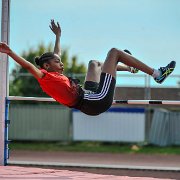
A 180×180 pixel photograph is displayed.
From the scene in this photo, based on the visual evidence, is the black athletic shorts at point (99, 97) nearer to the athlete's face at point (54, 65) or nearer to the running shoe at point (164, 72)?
the athlete's face at point (54, 65)

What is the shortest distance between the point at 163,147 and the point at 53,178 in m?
12.1

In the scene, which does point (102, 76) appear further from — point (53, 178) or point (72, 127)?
point (72, 127)

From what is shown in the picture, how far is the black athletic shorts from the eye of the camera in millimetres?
5124

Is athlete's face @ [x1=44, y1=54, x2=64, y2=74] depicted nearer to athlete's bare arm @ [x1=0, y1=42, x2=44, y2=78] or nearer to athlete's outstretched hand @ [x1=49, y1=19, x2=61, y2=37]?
athlete's bare arm @ [x1=0, y1=42, x2=44, y2=78]

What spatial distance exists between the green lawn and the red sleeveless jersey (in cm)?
1163

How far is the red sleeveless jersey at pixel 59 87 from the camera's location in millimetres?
4992

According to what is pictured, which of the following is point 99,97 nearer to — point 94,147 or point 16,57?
point 16,57

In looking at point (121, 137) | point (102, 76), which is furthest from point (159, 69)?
point (121, 137)

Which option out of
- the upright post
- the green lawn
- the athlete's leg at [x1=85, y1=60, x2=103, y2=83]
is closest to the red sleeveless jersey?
the athlete's leg at [x1=85, y1=60, x2=103, y2=83]

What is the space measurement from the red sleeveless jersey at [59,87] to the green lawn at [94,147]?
11.6m

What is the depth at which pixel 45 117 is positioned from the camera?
58.0ft

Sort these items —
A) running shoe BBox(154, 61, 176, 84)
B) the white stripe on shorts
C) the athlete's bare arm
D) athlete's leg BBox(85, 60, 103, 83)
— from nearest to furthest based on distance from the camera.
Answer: the athlete's bare arm < the white stripe on shorts < running shoe BBox(154, 61, 176, 84) < athlete's leg BBox(85, 60, 103, 83)

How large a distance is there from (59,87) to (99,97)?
367 millimetres

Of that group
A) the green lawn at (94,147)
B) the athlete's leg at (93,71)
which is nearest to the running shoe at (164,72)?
the athlete's leg at (93,71)
